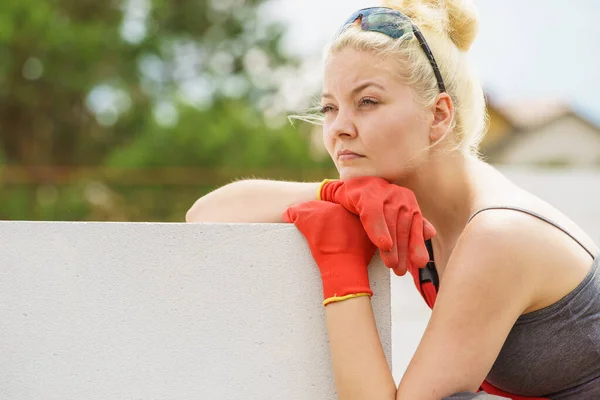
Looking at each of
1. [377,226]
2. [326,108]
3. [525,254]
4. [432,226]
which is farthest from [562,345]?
[326,108]

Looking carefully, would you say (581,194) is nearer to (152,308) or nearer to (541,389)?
(541,389)

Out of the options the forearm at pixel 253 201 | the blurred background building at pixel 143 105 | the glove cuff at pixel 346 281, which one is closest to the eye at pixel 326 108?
the forearm at pixel 253 201

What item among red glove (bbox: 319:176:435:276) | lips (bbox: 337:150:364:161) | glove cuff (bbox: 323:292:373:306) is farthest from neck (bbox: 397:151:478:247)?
glove cuff (bbox: 323:292:373:306)

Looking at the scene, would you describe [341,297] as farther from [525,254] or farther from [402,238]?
[525,254]

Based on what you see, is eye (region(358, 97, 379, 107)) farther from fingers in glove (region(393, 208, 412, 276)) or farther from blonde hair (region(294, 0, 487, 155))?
fingers in glove (region(393, 208, 412, 276))

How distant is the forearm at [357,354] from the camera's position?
1.30 meters

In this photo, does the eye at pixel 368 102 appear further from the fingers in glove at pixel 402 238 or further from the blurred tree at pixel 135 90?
the blurred tree at pixel 135 90

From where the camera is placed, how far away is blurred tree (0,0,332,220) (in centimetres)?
1261

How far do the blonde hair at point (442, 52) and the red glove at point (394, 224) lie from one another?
11.3 inches

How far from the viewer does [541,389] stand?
151cm

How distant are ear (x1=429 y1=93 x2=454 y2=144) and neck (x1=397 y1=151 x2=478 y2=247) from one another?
59mm

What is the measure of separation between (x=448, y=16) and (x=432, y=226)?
0.54 metres

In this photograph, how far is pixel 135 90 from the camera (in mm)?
14336

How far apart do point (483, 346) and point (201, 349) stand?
1.74ft
